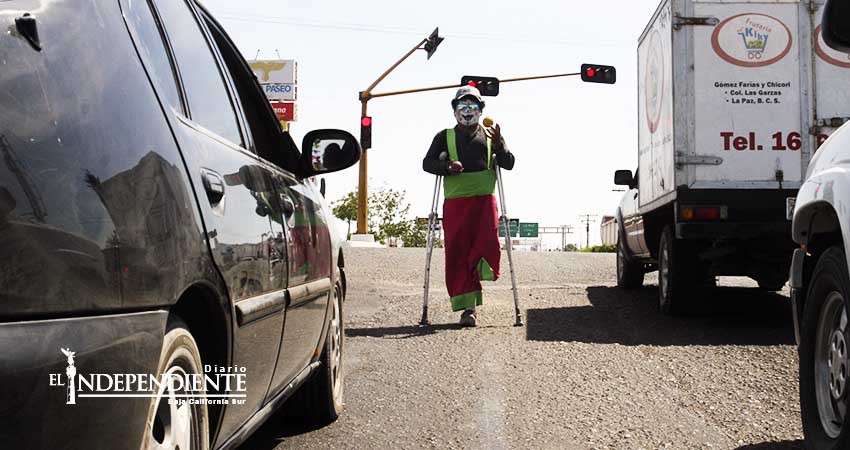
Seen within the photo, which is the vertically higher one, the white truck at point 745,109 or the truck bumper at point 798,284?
the white truck at point 745,109

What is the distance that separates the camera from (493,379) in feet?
20.1

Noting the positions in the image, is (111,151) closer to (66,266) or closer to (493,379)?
(66,266)

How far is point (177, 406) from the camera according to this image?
2.28 metres

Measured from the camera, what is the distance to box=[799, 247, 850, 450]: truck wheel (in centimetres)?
359

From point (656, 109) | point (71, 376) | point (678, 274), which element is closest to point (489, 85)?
point (656, 109)

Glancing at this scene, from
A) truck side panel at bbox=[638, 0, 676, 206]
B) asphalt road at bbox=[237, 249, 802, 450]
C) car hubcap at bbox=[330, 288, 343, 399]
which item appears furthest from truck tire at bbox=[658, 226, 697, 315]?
car hubcap at bbox=[330, 288, 343, 399]

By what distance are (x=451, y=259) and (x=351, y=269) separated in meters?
6.71

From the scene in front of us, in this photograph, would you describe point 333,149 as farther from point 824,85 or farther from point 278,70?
point 278,70

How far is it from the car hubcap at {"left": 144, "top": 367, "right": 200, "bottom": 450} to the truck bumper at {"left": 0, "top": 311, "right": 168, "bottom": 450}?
0.51ft

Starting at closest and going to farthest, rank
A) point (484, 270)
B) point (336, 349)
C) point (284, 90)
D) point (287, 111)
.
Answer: point (336, 349) < point (484, 270) < point (287, 111) < point (284, 90)

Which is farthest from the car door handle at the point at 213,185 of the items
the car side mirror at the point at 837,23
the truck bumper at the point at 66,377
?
the car side mirror at the point at 837,23

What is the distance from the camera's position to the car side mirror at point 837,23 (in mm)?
3465

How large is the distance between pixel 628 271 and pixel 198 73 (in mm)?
10311

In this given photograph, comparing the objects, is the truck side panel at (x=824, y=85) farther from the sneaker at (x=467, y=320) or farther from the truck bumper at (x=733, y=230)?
the sneaker at (x=467, y=320)
